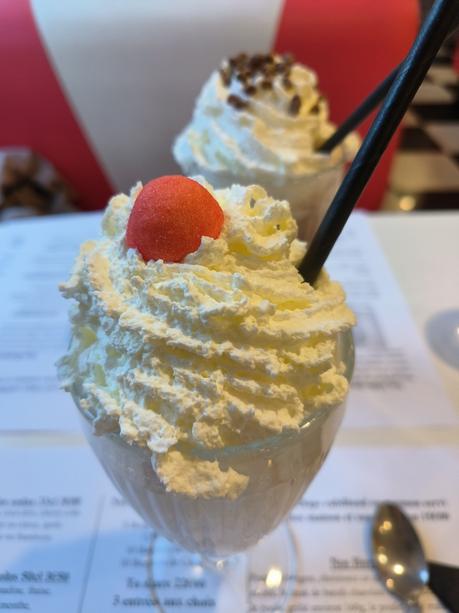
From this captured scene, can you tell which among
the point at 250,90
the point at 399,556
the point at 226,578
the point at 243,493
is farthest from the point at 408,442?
the point at 250,90

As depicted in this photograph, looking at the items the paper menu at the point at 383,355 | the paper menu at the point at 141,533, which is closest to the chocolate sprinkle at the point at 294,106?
the paper menu at the point at 383,355

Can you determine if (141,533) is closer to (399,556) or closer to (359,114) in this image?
(399,556)

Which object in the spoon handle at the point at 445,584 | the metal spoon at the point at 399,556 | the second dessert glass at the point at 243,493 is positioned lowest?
the metal spoon at the point at 399,556

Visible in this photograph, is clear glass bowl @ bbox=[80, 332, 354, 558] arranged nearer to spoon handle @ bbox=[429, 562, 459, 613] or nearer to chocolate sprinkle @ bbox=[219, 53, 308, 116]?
spoon handle @ bbox=[429, 562, 459, 613]

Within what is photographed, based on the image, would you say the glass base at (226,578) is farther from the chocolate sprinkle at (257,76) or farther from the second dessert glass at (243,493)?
the chocolate sprinkle at (257,76)

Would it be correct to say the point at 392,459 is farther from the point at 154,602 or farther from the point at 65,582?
the point at 65,582

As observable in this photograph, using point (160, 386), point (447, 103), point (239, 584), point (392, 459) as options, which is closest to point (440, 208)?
point (447, 103)

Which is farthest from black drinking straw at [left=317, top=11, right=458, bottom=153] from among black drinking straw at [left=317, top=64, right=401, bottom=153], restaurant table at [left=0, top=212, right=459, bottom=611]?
restaurant table at [left=0, top=212, right=459, bottom=611]
